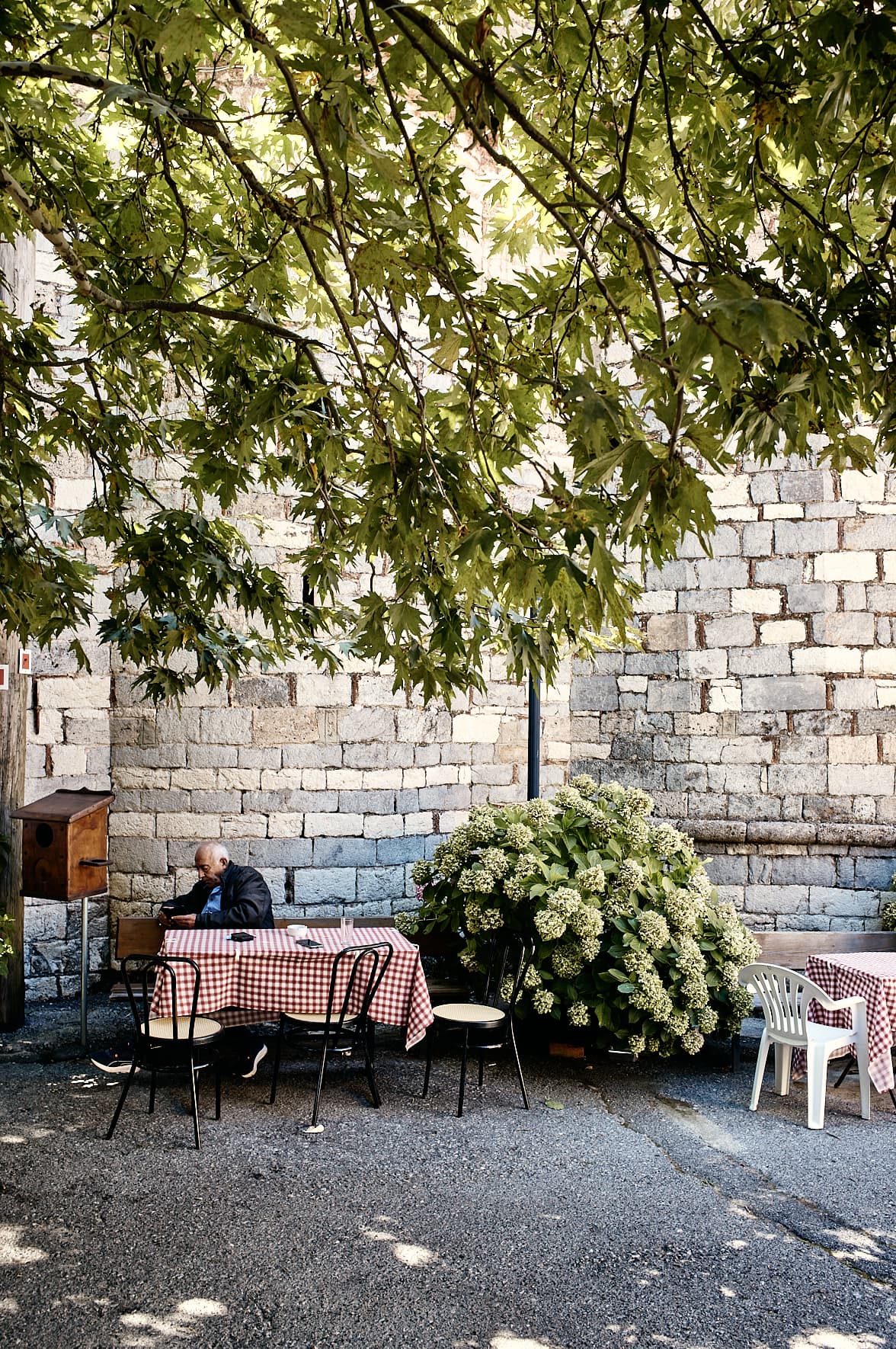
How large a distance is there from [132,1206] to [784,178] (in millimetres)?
4447

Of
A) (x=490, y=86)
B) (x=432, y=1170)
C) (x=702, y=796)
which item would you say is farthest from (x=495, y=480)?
(x=702, y=796)

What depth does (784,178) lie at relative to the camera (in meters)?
3.87

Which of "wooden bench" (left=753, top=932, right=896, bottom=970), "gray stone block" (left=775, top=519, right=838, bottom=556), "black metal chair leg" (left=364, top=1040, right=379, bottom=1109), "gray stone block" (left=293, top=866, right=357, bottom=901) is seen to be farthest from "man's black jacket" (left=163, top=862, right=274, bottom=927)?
"gray stone block" (left=775, top=519, right=838, bottom=556)

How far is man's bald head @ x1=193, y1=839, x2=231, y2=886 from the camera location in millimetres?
6152

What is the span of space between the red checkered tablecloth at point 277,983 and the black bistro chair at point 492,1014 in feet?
0.57

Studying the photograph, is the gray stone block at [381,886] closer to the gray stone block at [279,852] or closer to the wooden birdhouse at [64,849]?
the gray stone block at [279,852]

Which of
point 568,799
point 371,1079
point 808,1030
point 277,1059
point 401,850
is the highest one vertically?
point 568,799

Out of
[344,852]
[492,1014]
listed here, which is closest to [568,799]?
[492,1014]

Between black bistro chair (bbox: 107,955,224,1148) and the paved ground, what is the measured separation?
6.7 inches

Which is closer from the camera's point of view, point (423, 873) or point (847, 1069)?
point (847, 1069)

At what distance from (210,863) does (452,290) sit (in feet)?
13.7

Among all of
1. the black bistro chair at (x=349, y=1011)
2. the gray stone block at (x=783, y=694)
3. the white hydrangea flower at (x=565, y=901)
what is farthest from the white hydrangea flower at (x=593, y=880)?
the gray stone block at (x=783, y=694)

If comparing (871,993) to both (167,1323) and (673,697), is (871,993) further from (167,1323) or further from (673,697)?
(167,1323)

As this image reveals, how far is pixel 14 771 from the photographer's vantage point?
6387 millimetres
